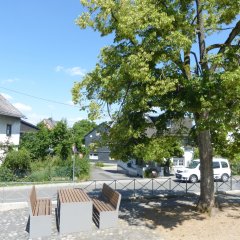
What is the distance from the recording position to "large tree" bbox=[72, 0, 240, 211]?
12523 mm

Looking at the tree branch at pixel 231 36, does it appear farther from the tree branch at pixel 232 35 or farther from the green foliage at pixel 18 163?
the green foliage at pixel 18 163

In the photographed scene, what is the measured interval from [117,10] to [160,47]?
238cm

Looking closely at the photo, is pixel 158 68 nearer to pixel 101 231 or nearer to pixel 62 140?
pixel 101 231

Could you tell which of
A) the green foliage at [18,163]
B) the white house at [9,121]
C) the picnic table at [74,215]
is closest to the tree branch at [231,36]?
the picnic table at [74,215]

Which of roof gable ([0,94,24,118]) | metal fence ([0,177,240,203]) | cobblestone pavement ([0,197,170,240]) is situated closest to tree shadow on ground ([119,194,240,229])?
cobblestone pavement ([0,197,170,240])

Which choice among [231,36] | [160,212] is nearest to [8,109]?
[160,212]

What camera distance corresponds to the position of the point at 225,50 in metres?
14.2

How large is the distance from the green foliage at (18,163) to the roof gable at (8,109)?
22.0 feet

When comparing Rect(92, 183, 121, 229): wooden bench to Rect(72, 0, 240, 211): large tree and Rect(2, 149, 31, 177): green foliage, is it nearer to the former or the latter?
Rect(72, 0, 240, 211): large tree

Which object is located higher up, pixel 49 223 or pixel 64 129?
pixel 64 129

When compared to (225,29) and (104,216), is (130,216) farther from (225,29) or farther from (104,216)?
(225,29)

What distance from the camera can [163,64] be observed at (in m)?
13.6

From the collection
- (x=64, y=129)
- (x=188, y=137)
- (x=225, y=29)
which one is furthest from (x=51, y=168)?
(x=225, y=29)

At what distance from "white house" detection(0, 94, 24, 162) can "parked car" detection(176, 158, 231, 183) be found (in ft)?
53.5
